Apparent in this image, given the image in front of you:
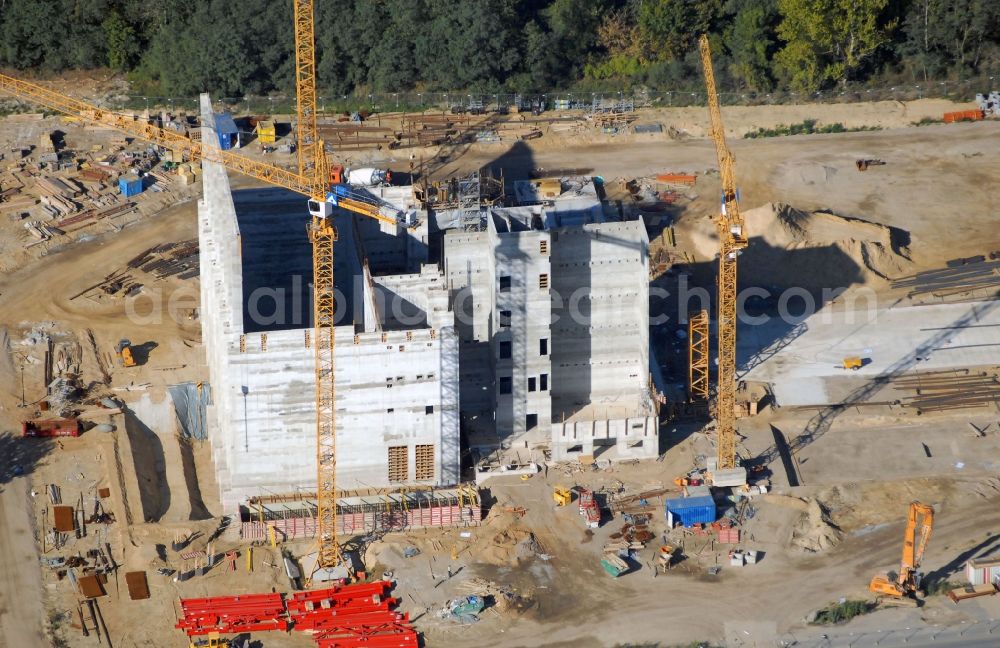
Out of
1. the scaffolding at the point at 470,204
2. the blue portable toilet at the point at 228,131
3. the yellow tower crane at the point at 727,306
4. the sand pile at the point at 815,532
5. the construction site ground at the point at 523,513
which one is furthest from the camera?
the blue portable toilet at the point at 228,131

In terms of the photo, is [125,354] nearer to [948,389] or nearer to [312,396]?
[312,396]

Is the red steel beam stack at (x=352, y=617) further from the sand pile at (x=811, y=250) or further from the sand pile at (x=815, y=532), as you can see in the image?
the sand pile at (x=811, y=250)

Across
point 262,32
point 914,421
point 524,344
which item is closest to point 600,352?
point 524,344

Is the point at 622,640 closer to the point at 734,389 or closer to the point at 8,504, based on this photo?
the point at 734,389

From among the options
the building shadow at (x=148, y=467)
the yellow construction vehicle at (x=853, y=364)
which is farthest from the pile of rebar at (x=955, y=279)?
the building shadow at (x=148, y=467)

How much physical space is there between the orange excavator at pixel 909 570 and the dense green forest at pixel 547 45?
214 feet

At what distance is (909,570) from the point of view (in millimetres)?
103125

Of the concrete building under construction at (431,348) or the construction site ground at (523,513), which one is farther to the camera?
the concrete building under construction at (431,348)

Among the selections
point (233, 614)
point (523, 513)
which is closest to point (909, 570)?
point (523, 513)

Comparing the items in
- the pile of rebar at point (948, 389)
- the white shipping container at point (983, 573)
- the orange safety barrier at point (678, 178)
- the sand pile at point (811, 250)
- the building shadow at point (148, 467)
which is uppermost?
the orange safety barrier at point (678, 178)

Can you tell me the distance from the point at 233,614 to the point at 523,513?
764 inches

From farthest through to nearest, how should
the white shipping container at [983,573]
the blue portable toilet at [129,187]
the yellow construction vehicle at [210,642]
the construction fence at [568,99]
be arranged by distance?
the construction fence at [568,99]
the blue portable toilet at [129,187]
the white shipping container at [983,573]
the yellow construction vehicle at [210,642]

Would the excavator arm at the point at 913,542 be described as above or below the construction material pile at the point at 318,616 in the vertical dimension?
above

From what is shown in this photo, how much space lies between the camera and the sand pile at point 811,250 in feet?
441
